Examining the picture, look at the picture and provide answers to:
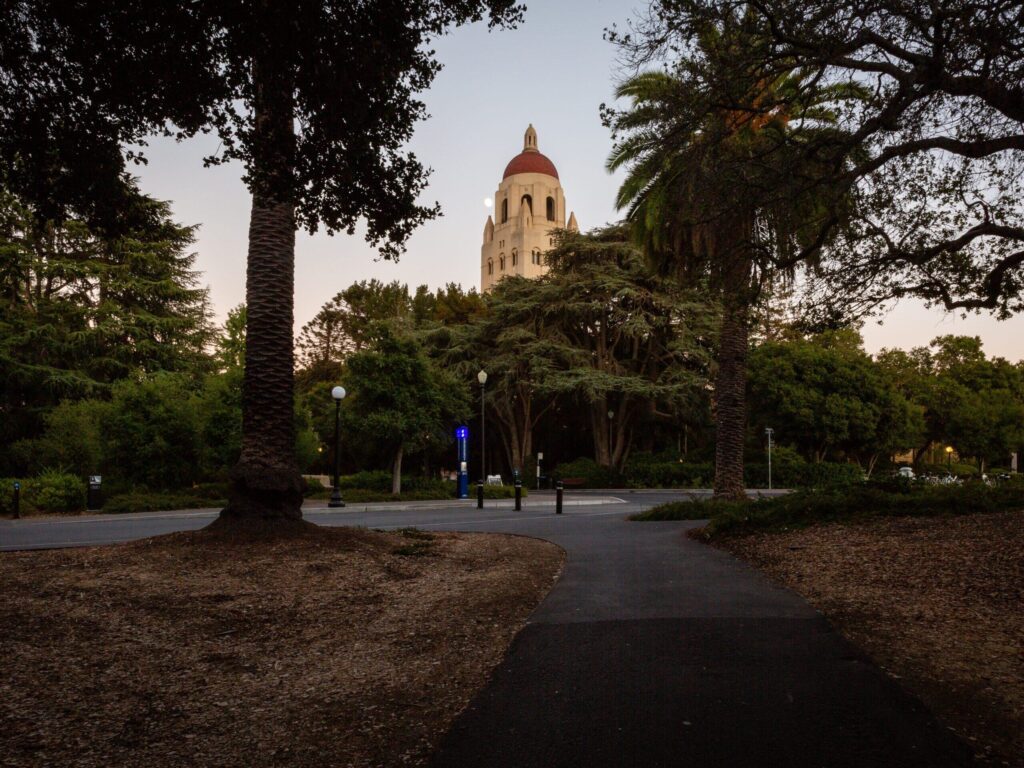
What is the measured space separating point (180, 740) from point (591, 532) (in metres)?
10.6

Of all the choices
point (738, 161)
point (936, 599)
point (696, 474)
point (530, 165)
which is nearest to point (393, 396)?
point (696, 474)

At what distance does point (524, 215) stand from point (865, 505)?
3598 inches

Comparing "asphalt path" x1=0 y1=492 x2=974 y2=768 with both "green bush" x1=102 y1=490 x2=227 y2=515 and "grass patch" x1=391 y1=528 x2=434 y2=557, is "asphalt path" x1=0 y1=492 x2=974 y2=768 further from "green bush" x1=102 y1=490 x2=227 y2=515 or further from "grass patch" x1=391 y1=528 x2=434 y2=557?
"green bush" x1=102 y1=490 x2=227 y2=515

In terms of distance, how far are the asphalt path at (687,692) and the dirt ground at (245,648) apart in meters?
0.34

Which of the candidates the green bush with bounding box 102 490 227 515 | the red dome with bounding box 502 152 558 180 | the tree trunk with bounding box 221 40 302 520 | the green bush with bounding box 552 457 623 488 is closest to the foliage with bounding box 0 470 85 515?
the green bush with bounding box 102 490 227 515

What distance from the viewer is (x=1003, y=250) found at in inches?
411

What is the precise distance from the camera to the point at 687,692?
401cm

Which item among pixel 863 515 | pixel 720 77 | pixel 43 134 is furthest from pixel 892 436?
pixel 43 134

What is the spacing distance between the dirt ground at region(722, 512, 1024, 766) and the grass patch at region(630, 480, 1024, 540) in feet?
1.89

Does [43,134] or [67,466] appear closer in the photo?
[43,134]

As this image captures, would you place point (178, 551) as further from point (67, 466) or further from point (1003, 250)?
point (67, 466)

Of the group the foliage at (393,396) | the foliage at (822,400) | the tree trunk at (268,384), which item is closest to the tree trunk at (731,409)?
the tree trunk at (268,384)

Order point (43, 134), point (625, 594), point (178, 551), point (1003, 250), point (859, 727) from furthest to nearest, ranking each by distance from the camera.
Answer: point (1003, 250) < point (178, 551) < point (625, 594) < point (43, 134) < point (859, 727)

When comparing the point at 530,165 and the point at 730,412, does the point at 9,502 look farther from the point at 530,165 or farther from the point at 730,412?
the point at 530,165
